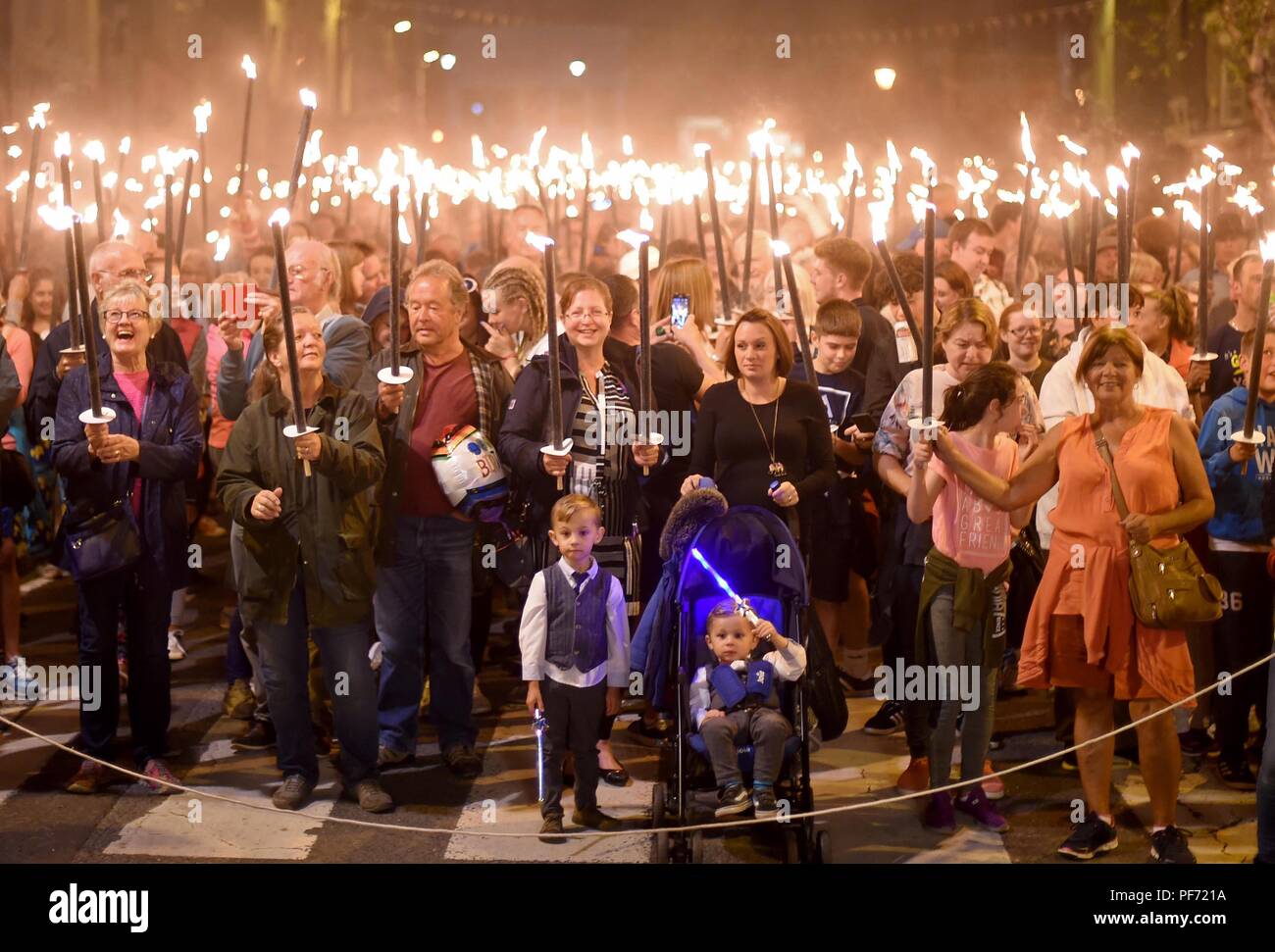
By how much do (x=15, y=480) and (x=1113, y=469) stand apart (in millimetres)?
4288

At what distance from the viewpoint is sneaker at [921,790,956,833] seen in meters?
5.37

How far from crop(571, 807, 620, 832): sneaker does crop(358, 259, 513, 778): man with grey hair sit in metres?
0.66

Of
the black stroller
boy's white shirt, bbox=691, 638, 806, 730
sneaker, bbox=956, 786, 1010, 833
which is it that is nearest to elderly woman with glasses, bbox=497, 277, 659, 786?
the black stroller

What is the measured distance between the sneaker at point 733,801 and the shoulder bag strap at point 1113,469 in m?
1.51

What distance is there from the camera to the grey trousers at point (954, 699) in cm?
539

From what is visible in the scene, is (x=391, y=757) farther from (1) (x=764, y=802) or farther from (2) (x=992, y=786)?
(2) (x=992, y=786)

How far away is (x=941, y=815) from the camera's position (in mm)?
5387

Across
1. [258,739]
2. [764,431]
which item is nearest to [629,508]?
[764,431]

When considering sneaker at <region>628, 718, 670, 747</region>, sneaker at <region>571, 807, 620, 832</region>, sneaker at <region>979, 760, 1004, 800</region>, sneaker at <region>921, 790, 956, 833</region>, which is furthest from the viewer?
sneaker at <region>628, 718, 670, 747</region>

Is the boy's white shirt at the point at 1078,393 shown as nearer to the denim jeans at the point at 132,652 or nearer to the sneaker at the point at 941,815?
the sneaker at the point at 941,815

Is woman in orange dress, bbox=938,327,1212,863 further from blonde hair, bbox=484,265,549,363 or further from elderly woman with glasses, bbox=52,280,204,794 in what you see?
elderly woman with glasses, bbox=52,280,204,794

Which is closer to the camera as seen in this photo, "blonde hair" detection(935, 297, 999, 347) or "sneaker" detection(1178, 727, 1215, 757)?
"blonde hair" detection(935, 297, 999, 347)

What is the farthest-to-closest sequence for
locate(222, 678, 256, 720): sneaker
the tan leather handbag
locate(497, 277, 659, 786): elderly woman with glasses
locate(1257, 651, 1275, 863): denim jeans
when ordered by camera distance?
locate(222, 678, 256, 720): sneaker → locate(497, 277, 659, 786): elderly woman with glasses → the tan leather handbag → locate(1257, 651, 1275, 863): denim jeans
